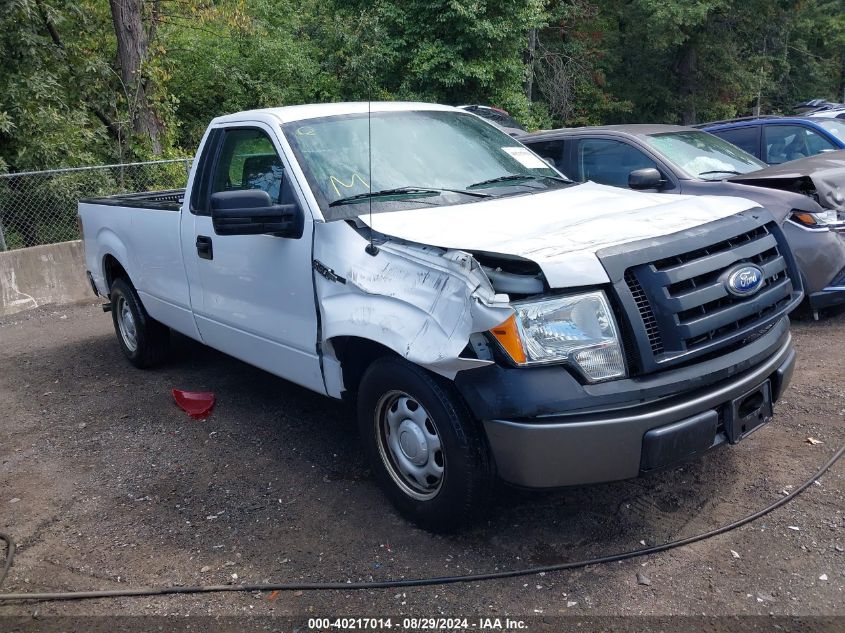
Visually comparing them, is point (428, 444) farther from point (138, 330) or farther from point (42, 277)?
point (42, 277)

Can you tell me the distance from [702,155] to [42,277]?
816 cm

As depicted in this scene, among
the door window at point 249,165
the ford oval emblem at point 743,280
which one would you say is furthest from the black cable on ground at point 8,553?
the ford oval emblem at point 743,280

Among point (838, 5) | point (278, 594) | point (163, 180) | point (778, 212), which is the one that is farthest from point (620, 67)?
point (278, 594)

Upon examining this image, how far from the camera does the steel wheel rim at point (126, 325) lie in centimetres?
672

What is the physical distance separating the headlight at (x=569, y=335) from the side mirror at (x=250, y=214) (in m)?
1.47

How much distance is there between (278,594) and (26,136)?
37.2 feet

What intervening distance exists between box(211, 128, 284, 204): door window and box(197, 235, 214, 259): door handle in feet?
1.08

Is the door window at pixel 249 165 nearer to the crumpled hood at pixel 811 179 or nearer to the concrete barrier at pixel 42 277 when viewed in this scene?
the crumpled hood at pixel 811 179

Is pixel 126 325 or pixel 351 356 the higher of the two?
pixel 351 356

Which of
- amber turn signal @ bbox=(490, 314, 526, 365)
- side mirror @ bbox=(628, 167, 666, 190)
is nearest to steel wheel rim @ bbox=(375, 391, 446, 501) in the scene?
amber turn signal @ bbox=(490, 314, 526, 365)

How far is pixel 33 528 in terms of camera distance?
13.4ft

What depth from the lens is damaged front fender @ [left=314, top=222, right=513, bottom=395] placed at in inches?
121

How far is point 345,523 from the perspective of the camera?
387cm

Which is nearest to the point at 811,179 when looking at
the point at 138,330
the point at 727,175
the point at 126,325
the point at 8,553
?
the point at 727,175
